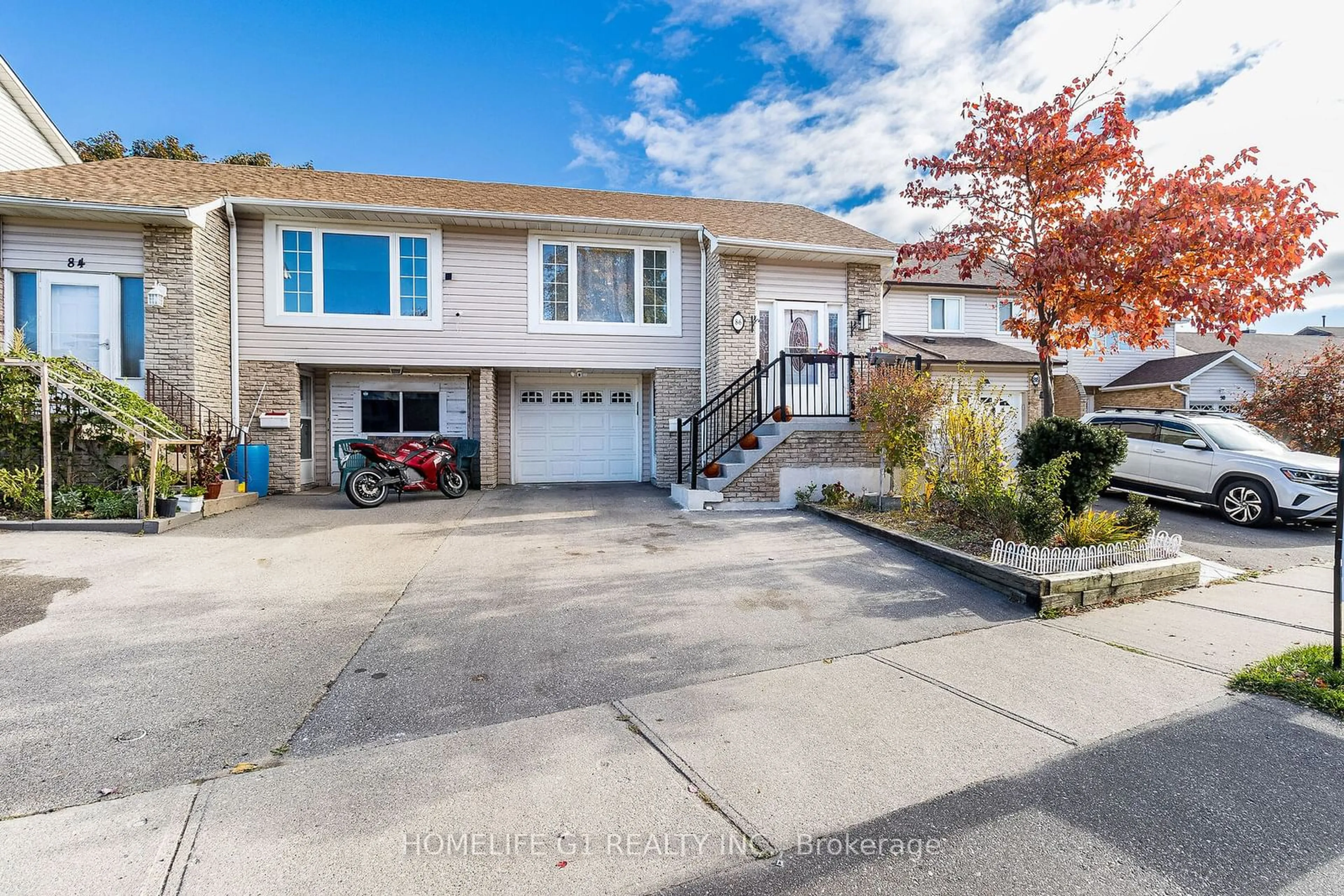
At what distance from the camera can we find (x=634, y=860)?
188cm

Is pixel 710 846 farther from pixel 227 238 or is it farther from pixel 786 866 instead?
pixel 227 238

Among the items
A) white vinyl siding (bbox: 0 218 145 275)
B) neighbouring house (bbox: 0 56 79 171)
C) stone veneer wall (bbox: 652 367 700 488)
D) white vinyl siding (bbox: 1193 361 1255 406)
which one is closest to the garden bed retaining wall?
stone veneer wall (bbox: 652 367 700 488)

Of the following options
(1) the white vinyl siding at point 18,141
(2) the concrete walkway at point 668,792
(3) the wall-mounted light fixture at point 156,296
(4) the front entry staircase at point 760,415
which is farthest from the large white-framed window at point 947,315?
(1) the white vinyl siding at point 18,141

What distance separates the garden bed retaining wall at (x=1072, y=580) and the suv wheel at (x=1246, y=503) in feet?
13.7

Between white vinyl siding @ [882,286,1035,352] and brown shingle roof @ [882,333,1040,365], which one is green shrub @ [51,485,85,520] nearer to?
brown shingle roof @ [882,333,1040,365]

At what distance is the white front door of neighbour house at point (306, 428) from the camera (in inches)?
423

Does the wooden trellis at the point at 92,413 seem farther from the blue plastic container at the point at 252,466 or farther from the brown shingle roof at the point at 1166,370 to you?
the brown shingle roof at the point at 1166,370

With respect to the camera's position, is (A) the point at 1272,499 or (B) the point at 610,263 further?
(B) the point at 610,263

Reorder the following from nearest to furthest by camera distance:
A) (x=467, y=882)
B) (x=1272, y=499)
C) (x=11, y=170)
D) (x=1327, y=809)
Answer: (x=467, y=882) < (x=1327, y=809) < (x=1272, y=499) < (x=11, y=170)

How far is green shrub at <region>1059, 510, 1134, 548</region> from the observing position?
550 centimetres

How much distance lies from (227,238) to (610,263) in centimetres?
672

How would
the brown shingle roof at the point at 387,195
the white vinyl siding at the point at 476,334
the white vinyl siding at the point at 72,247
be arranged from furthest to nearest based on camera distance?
the white vinyl siding at the point at 476,334 < the brown shingle roof at the point at 387,195 < the white vinyl siding at the point at 72,247

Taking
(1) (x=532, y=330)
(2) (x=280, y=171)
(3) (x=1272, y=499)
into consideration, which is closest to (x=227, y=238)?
(2) (x=280, y=171)

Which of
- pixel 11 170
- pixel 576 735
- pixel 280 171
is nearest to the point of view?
pixel 576 735
